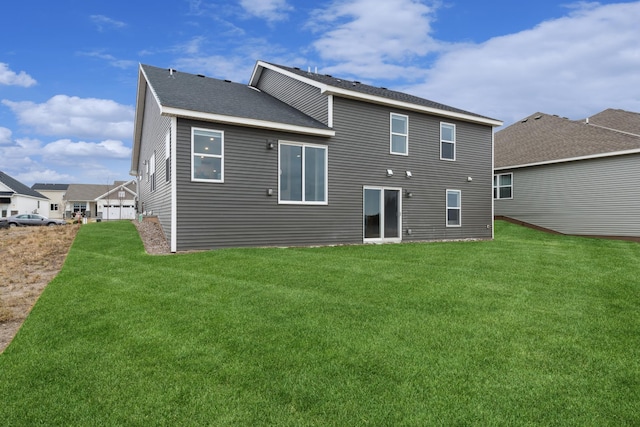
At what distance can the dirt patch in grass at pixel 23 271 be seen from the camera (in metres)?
4.66

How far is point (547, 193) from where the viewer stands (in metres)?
19.0

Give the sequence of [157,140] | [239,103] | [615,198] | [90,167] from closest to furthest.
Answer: [239,103], [157,140], [615,198], [90,167]

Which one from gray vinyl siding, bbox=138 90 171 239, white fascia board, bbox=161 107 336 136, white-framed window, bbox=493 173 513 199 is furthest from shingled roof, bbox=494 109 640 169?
gray vinyl siding, bbox=138 90 171 239

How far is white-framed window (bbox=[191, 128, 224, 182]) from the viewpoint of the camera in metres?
10.2

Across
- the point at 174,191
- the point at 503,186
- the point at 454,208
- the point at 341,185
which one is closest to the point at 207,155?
the point at 174,191

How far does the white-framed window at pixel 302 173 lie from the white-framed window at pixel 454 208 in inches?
242

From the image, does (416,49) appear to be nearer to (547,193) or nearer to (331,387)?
(547,193)

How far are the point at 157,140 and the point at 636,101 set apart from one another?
4341 centimetres

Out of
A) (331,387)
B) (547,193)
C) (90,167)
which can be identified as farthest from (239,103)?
(90,167)

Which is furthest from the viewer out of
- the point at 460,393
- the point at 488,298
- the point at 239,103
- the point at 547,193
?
the point at 547,193

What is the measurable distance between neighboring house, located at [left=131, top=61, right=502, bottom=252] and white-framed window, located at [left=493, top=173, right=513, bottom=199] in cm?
516

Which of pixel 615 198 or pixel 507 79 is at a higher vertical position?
pixel 507 79

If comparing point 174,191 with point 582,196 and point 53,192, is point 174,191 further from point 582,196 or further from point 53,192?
point 53,192

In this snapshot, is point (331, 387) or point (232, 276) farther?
point (232, 276)
